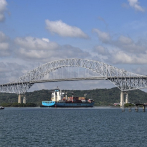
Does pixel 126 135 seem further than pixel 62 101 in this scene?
No

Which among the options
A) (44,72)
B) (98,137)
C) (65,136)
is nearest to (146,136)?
(98,137)

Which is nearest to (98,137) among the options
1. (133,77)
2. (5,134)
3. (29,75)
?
(5,134)

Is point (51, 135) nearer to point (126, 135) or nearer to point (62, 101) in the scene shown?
point (126, 135)

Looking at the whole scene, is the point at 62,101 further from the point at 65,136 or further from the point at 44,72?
the point at 65,136

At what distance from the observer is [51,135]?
126 ft

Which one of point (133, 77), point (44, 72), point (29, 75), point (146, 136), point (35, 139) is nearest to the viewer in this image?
point (35, 139)

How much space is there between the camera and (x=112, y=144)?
32844 millimetres

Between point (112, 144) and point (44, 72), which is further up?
point (44, 72)

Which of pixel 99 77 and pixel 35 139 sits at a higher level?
pixel 99 77

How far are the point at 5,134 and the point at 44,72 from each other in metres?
122

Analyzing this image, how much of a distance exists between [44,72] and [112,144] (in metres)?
130

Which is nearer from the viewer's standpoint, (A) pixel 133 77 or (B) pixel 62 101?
(A) pixel 133 77

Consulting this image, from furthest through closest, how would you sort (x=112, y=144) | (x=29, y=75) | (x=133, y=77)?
(x=29, y=75) < (x=133, y=77) < (x=112, y=144)

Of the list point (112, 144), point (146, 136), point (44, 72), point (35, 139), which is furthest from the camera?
point (44, 72)
